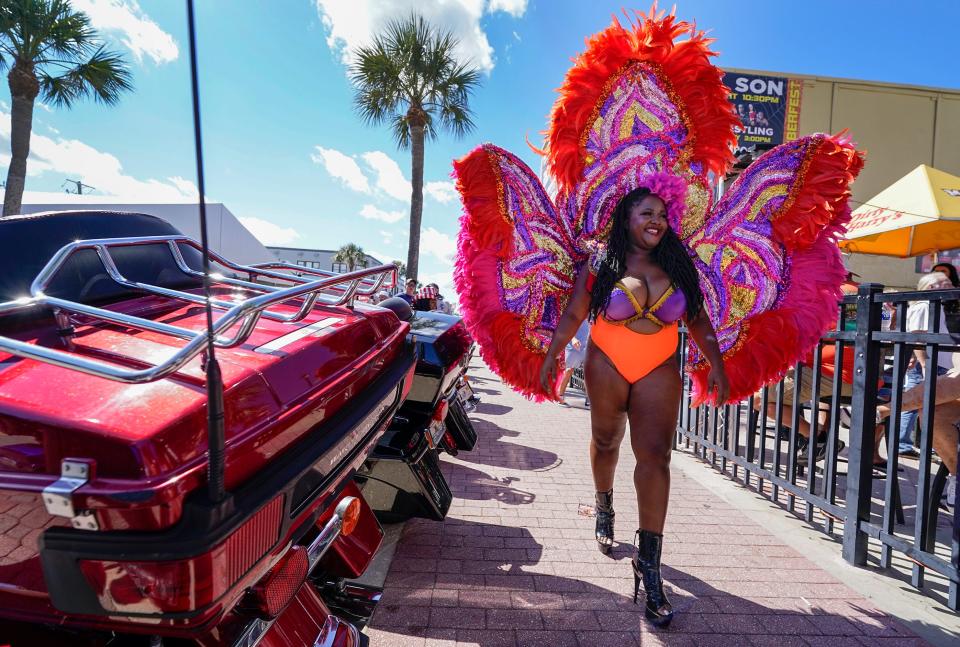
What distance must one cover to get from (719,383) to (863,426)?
2.96 feet

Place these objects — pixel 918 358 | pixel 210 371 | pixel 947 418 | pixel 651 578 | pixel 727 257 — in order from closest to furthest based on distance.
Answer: pixel 210 371, pixel 651 578, pixel 727 257, pixel 947 418, pixel 918 358

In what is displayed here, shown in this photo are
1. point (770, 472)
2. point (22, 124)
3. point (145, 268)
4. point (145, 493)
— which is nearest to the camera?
point (145, 493)

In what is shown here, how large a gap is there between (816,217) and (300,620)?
301 cm

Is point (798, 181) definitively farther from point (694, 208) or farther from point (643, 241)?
point (643, 241)

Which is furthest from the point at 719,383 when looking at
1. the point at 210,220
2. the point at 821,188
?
the point at 210,220

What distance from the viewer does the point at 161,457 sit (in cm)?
107

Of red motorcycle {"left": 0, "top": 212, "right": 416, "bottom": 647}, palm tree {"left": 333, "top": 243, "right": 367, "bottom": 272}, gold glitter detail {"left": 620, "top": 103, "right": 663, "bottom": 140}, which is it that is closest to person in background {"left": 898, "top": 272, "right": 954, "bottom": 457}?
gold glitter detail {"left": 620, "top": 103, "right": 663, "bottom": 140}

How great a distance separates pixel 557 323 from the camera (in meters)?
3.00

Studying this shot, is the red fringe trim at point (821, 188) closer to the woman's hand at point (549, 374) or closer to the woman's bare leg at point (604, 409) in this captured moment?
the woman's bare leg at point (604, 409)

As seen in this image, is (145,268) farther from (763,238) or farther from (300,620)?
(763,238)

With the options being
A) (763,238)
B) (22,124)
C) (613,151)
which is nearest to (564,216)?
(613,151)

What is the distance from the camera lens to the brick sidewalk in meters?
2.19

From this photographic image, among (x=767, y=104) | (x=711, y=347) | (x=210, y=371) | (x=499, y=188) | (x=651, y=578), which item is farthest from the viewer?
(x=767, y=104)

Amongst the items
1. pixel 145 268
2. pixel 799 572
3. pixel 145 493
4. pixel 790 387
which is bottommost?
pixel 799 572
